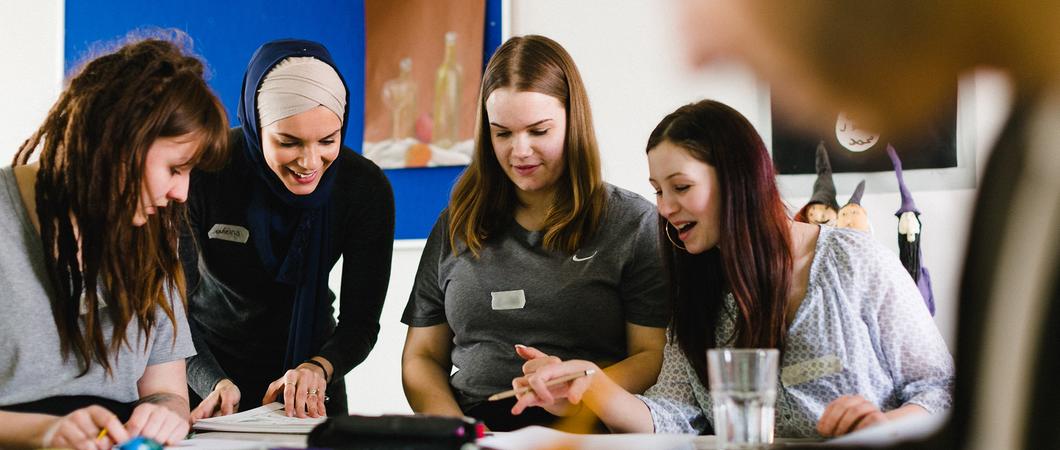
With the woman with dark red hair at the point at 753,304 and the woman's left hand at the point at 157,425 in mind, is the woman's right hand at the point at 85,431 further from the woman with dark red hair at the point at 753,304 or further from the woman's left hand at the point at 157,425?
the woman with dark red hair at the point at 753,304

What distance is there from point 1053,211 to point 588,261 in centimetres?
136

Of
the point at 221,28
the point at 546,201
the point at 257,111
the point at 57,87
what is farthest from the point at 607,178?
the point at 57,87

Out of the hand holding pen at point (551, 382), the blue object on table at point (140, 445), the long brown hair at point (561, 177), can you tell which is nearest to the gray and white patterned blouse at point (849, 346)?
the hand holding pen at point (551, 382)

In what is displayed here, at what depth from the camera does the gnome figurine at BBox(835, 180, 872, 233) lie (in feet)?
7.78

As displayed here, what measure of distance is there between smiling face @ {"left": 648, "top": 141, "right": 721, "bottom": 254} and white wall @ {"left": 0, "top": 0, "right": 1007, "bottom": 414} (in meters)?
0.49

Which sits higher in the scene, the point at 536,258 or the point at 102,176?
the point at 102,176

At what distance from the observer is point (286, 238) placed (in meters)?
2.02

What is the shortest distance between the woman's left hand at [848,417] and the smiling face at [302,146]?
1.15 m

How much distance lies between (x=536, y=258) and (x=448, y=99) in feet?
4.26

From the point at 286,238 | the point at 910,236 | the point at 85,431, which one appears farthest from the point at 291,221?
the point at 910,236

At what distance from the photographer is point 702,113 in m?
1.52

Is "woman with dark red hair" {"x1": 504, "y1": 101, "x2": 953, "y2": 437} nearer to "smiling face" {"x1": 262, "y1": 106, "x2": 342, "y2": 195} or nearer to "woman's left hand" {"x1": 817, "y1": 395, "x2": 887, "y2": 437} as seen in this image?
"woman's left hand" {"x1": 817, "y1": 395, "x2": 887, "y2": 437}

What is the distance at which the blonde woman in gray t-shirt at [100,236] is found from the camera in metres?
1.30

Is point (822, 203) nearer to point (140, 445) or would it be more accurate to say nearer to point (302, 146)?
point (302, 146)
